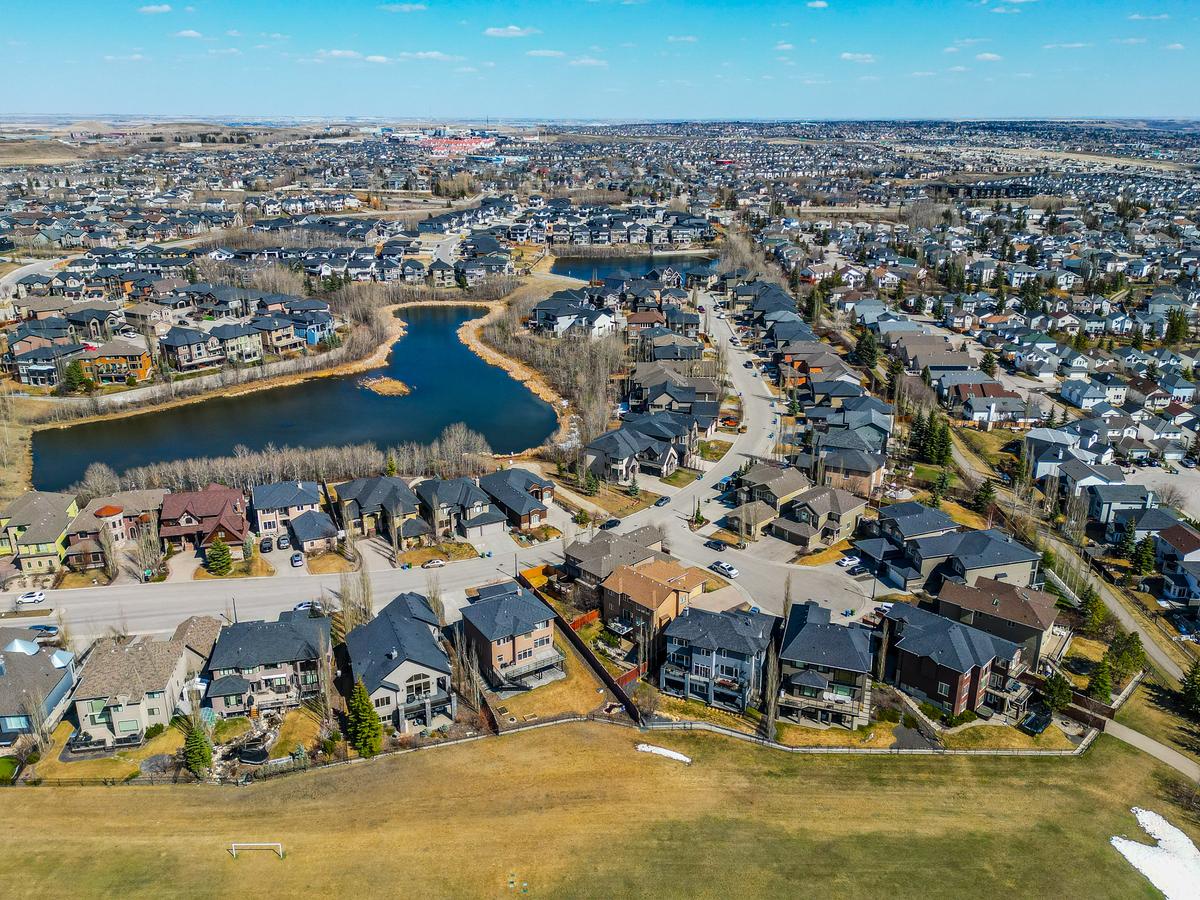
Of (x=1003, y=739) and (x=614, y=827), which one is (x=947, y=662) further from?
(x=614, y=827)

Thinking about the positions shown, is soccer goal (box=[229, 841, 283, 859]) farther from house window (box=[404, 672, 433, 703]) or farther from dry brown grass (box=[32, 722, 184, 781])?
house window (box=[404, 672, 433, 703])

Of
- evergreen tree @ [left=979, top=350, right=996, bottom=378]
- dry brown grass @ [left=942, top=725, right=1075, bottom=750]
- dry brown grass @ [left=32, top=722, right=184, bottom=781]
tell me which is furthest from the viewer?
evergreen tree @ [left=979, top=350, right=996, bottom=378]

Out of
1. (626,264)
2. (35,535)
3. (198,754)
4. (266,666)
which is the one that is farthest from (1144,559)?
(626,264)

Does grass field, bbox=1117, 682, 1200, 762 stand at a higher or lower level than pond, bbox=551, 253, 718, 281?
lower

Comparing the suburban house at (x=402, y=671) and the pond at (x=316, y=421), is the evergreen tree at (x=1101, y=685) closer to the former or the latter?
the suburban house at (x=402, y=671)

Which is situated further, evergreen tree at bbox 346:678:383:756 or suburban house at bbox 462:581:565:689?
suburban house at bbox 462:581:565:689

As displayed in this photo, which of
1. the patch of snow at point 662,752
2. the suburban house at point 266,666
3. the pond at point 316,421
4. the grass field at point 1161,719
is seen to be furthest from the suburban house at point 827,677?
the pond at point 316,421

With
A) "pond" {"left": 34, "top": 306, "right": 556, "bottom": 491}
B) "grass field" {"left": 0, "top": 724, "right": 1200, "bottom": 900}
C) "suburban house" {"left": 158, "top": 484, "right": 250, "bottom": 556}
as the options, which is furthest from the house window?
"pond" {"left": 34, "top": 306, "right": 556, "bottom": 491}
